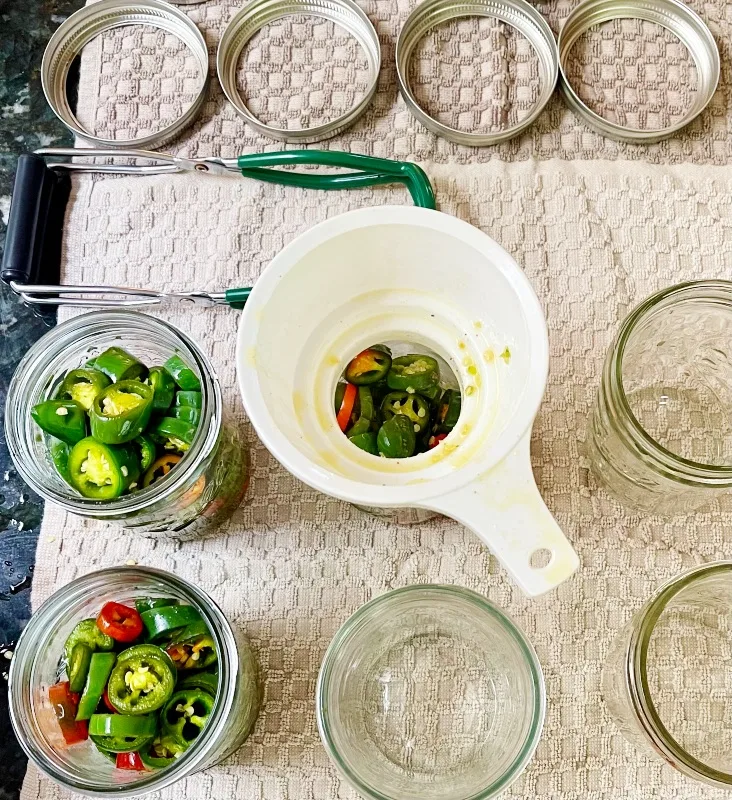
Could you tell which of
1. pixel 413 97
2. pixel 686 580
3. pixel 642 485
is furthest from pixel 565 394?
pixel 413 97

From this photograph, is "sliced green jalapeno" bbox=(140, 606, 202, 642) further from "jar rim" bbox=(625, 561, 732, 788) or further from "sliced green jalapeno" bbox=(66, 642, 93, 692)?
"jar rim" bbox=(625, 561, 732, 788)

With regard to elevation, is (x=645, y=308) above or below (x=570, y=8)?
below

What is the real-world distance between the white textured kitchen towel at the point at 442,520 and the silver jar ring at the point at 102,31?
0.03 m

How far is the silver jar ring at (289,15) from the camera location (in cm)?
85

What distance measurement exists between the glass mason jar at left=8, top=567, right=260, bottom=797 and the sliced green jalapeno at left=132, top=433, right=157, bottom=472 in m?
0.09

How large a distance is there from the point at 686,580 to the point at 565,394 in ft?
0.74

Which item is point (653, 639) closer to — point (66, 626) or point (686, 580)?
point (686, 580)

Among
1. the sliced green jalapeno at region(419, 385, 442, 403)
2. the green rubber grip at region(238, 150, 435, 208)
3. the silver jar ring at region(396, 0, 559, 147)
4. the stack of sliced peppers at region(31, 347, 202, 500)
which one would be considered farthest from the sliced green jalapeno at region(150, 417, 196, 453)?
the silver jar ring at region(396, 0, 559, 147)

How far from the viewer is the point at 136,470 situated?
65 centimetres

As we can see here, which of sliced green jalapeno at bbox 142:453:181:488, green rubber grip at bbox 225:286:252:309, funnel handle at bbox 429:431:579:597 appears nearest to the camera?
funnel handle at bbox 429:431:579:597

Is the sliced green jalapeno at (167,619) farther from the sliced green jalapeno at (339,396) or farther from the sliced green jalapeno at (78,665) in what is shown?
the sliced green jalapeno at (339,396)

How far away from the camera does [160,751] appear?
0.63 meters

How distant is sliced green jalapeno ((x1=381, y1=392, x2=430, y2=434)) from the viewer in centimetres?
72

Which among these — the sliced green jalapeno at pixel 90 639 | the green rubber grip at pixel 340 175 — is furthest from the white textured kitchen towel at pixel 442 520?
the sliced green jalapeno at pixel 90 639
